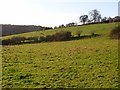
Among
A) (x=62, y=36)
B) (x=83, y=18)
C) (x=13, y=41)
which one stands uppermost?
(x=83, y=18)

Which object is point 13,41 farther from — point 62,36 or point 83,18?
point 83,18

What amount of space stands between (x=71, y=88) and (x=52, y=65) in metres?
5.90

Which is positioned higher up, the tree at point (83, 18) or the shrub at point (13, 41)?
the tree at point (83, 18)

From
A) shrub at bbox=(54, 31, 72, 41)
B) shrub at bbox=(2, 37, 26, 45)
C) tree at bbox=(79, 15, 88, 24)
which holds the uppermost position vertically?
tree at bbox=(79, 15, 88, 24)

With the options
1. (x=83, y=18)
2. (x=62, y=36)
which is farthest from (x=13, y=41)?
(x=83, y=18)

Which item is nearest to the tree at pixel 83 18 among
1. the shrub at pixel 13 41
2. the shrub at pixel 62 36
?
the shrub at pixel 62 36

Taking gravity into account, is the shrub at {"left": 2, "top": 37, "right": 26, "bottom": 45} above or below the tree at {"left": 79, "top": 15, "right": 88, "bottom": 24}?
below

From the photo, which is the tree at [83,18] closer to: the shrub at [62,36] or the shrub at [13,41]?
the shrub at [62,36]

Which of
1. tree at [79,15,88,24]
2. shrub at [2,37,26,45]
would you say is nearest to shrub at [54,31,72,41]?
shrub at [2,37,26,45]

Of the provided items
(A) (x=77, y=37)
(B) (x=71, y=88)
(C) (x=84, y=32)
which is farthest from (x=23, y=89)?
(C) (x=84, y=32)

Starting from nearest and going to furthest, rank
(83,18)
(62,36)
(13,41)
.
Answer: (13,41)
(62,36)
(83,18)

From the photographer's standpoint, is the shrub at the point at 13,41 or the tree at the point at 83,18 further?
the tree at the point at 83,18

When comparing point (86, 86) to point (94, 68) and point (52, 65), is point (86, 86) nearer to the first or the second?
point (94, 68)

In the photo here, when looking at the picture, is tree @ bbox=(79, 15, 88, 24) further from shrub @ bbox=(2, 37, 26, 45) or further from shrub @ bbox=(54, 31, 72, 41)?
shrub @ bbox=(2, 37, 26, 45)
